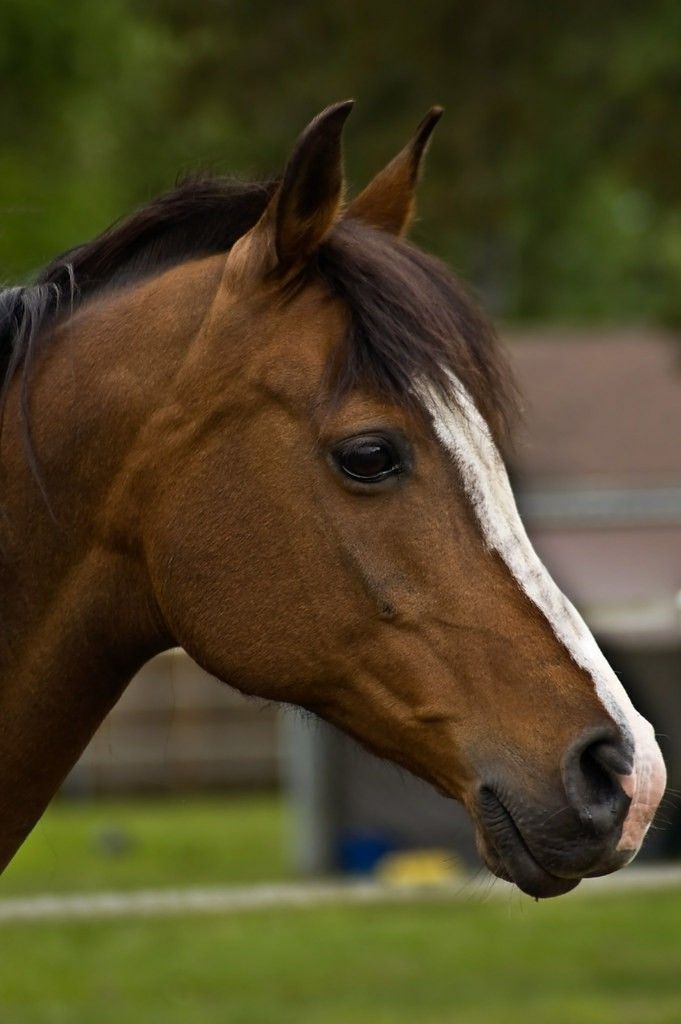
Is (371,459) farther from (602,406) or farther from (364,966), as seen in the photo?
(602,406)

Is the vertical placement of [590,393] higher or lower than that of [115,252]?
lower

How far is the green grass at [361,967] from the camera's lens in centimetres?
→ 632

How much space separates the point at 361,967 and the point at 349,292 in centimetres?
517

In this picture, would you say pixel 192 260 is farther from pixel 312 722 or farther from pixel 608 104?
pixel 608 104

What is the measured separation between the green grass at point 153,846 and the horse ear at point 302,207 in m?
5.31

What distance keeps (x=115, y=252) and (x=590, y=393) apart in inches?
604

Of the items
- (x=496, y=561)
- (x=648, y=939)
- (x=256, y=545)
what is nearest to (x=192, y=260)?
(x=256, y=545)

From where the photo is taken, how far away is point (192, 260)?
264cm

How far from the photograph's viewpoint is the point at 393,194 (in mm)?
2783

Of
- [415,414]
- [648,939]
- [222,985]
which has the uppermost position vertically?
[415,414]

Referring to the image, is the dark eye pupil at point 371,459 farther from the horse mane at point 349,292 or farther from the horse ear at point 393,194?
the horse ear at point 393,194

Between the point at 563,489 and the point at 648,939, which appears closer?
the point at 648,939

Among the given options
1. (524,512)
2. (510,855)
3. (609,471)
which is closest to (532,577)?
(510,855)

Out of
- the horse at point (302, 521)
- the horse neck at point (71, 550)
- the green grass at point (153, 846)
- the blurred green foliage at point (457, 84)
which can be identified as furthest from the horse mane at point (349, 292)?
the green grass at point (153, 846)
